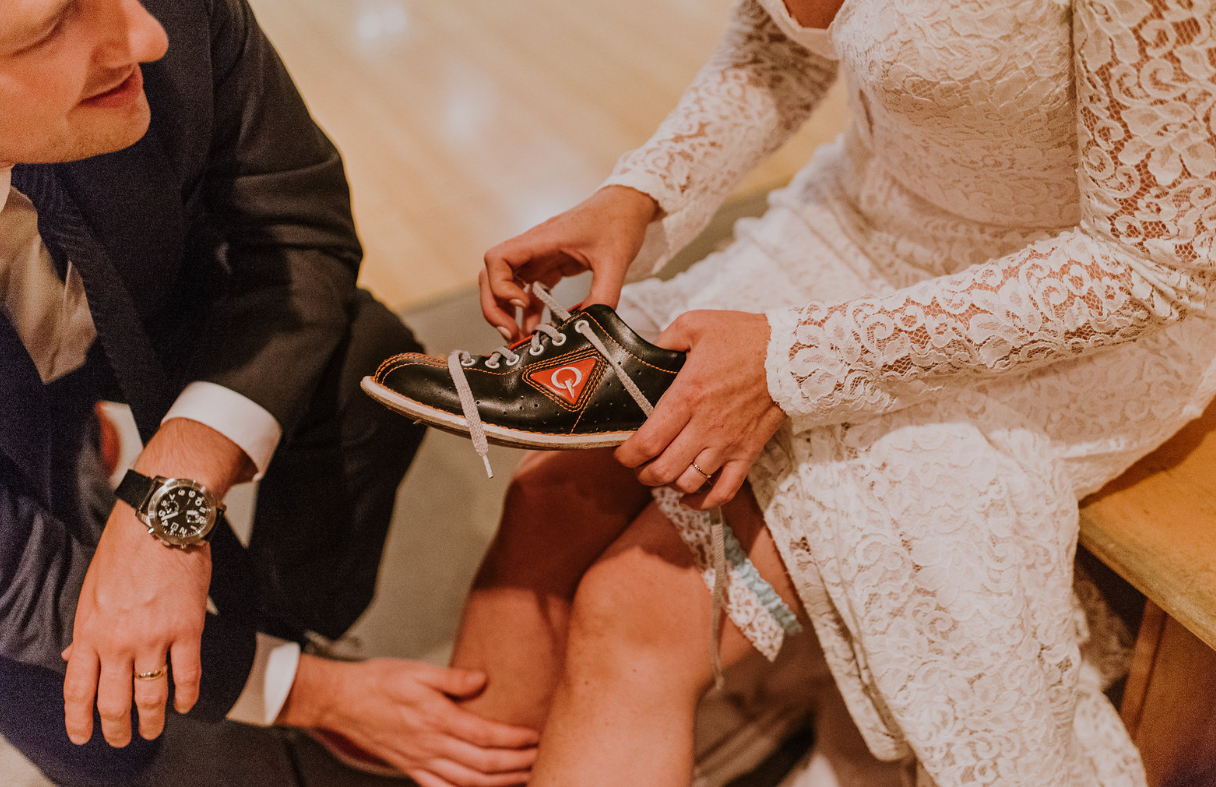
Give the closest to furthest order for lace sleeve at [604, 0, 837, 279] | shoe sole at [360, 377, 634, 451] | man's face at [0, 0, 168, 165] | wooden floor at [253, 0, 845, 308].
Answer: man's face at [0, 0, 168, 165] → shoe sole at [360, 377, 634, 451] → lace sleeve at [604, 0, 837, 279] → wooden floor at [253, 0, 845, 308]

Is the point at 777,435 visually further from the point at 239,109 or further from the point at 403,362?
the point at 239,109

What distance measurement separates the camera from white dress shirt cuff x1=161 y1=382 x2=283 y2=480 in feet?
2.48

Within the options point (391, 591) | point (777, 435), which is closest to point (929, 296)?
point (777, 435)

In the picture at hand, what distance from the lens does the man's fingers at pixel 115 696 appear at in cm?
65

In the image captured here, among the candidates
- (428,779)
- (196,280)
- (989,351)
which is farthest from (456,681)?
(989,351)

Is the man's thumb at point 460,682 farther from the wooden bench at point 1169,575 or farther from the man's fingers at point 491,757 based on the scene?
the wooden bench at point 1169,575

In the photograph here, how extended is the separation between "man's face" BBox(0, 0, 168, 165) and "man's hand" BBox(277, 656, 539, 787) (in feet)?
1.77

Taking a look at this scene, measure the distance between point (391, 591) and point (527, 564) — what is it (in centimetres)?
51

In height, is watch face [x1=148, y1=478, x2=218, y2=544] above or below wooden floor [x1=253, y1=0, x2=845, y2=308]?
above

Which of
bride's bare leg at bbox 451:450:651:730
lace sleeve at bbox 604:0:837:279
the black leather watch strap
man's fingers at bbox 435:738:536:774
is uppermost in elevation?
lace sleeve at bbox 604:0:837:279

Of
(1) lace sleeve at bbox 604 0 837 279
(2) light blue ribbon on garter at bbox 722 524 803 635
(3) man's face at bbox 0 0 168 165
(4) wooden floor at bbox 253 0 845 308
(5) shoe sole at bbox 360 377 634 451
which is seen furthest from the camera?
(4) wooden floor at bbox 253 0 845 308

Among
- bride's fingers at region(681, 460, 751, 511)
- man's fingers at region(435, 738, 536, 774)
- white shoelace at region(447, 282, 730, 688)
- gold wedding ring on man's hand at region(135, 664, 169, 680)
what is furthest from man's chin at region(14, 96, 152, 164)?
man's fingers at region(435, 738, 536, 774)

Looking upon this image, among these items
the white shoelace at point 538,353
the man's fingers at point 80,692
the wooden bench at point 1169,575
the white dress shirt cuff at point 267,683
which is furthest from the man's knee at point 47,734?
the wooden bench at point 1169,575

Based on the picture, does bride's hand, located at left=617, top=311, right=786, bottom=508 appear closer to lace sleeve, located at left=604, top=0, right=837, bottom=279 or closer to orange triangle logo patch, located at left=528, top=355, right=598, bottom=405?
orange triangle logo patch, located at left=528, top=355, right=598, bottom=405
